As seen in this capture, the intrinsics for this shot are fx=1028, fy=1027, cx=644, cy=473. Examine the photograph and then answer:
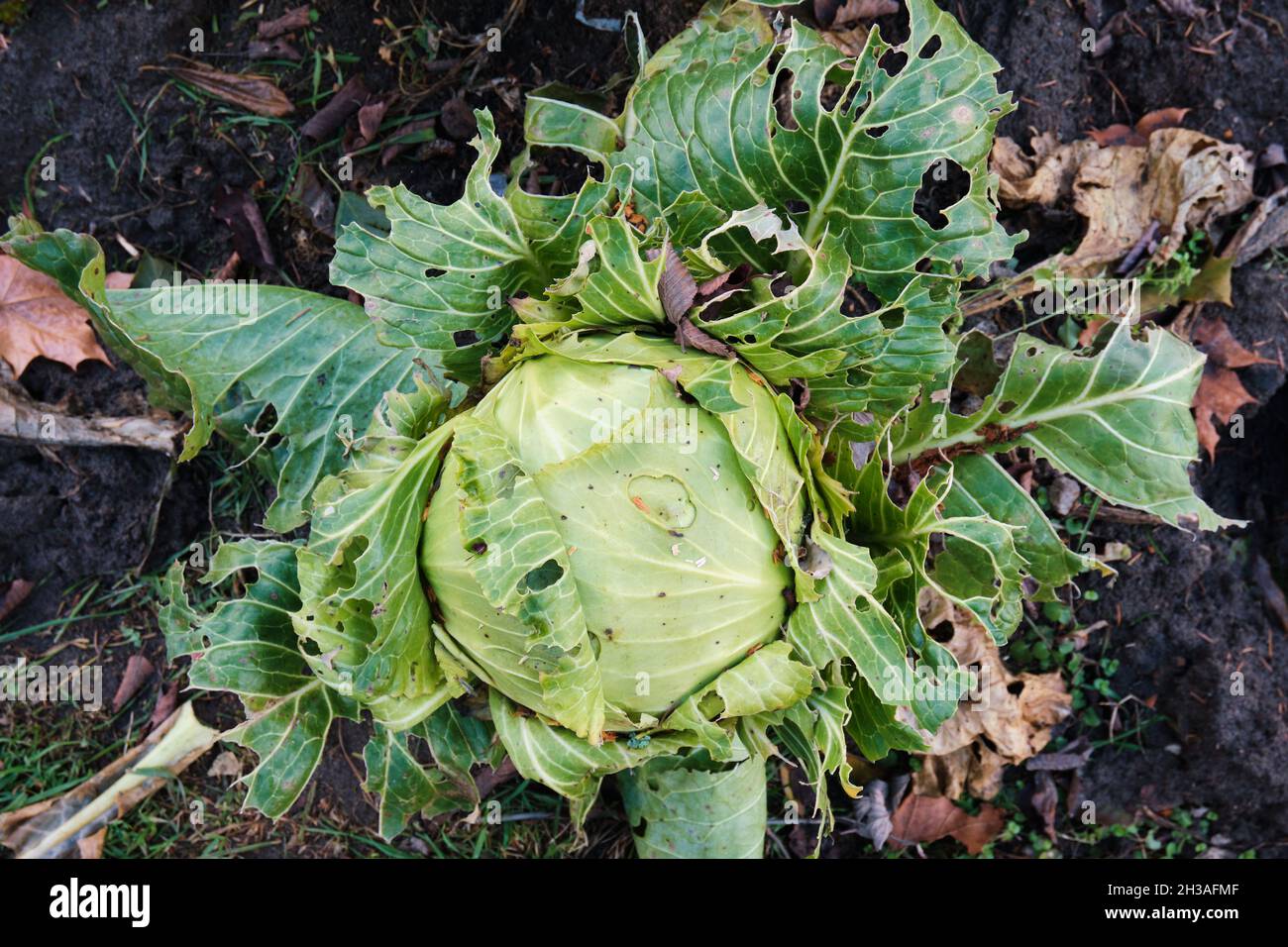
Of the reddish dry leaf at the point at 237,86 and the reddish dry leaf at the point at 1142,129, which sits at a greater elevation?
the reddish dry leaf at the point at 1142,129

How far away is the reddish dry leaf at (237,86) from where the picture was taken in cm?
428

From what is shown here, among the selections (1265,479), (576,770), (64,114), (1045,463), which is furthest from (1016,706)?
(64,114)

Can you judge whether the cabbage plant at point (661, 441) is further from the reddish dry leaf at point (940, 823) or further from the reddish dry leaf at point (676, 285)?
the reddish dry leaf at point (940, 823)

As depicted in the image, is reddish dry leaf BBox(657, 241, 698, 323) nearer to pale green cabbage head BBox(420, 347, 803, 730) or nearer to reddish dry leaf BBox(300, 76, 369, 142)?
pale green cabbage head BBox(420, 347, 803, 730)

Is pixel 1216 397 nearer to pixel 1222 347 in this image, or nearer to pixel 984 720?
pixel 1222 347

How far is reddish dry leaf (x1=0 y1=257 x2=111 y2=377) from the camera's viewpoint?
4.21m

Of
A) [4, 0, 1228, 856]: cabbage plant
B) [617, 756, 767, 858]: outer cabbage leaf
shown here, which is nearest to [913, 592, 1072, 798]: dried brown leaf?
[4, 0, 1228, 856]: cabbage plant

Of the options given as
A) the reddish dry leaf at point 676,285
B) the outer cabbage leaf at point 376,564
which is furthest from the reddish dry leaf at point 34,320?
the reddish dry leaf at point 676,285

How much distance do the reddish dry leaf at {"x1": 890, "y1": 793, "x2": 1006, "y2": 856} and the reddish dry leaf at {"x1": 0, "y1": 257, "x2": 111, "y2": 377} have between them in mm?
3994

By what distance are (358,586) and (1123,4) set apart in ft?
13.1

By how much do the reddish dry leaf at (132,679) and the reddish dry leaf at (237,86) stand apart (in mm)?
2393
